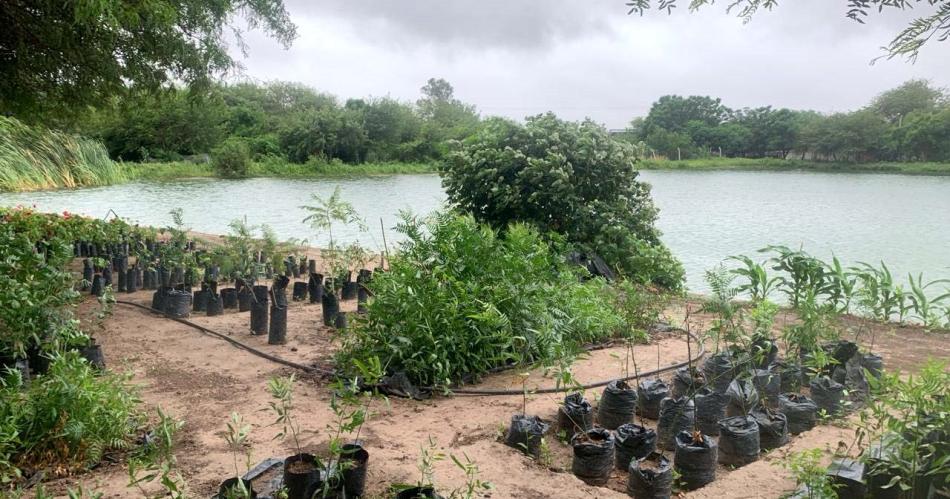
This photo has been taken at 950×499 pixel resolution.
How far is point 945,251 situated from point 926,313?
656cm

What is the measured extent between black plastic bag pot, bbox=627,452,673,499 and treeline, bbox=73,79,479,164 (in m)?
27.8

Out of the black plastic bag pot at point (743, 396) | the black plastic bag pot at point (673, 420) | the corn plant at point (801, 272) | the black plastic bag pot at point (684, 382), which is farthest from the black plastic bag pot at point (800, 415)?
the corn plant at point (801, 272)

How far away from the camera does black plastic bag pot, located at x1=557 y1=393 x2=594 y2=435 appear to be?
350cm

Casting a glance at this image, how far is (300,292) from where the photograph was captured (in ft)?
22.4

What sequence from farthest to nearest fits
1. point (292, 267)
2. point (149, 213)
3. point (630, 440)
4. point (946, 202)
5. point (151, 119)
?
point (151, 119) < point (946, 202) < point (149, 213) < point (292, 267) < point (630, 440)

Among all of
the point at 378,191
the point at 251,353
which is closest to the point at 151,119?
the point at 378,191

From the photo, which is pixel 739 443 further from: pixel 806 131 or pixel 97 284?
pixel 806 131

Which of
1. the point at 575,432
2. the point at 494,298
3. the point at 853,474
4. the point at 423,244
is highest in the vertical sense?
the point at 423,244

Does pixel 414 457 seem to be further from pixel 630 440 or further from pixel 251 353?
pixel 251 353

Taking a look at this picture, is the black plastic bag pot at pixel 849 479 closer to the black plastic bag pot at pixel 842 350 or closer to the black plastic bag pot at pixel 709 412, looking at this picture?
the black plastic bag pot at pixel 709 412

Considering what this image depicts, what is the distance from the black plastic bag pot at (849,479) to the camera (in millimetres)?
2510

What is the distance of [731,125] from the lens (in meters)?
42.2

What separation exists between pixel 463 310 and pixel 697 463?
5.97ft

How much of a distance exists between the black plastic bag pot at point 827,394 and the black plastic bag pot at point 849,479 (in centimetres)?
143
